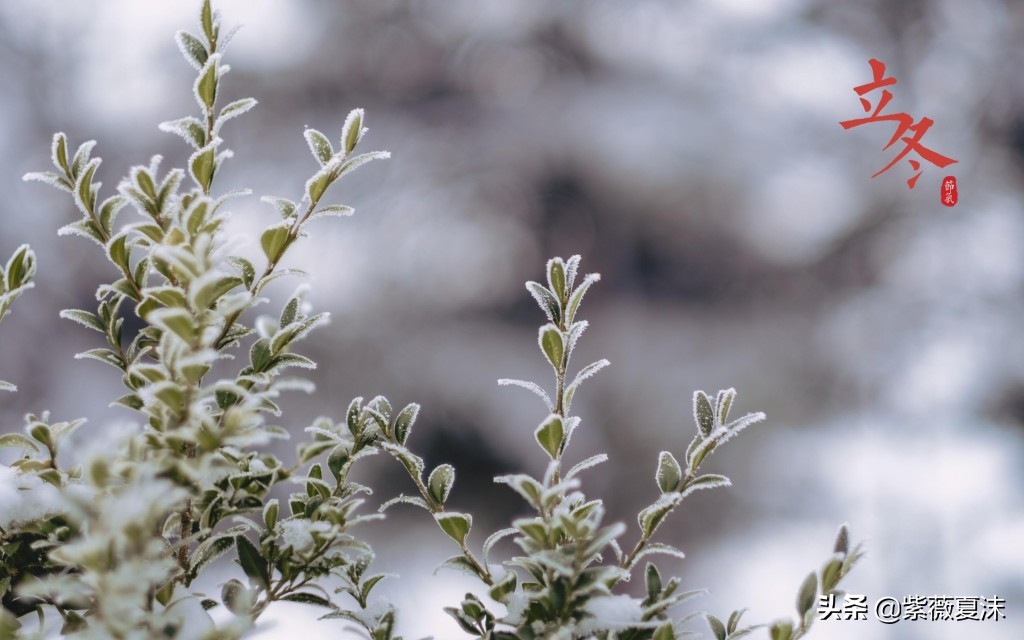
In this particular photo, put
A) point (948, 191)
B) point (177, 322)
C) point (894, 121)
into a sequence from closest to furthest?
point (177, 322) < point (894, 121) < point (948, 191)

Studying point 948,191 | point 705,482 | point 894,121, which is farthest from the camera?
point 948,191

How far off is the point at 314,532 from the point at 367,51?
2.64 meters

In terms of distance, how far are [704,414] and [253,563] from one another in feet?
0.92

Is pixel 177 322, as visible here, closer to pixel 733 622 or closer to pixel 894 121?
pixel 733 622

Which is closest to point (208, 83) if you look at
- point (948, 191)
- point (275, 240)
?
point (275, 240)

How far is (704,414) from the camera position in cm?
48

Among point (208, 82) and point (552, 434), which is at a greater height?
point (208, 82)

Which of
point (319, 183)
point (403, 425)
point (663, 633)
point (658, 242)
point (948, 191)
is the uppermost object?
point (948, 191)

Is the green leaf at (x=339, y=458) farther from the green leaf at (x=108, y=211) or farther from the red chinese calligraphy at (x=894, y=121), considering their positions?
the red chinese calligraphy at (x=894, y=121)

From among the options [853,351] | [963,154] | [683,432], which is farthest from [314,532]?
[963,154]

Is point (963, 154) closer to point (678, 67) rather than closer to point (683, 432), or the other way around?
point (678, 67)

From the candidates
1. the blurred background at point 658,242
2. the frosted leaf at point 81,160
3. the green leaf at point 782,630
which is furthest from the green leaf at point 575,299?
the blurred background at point 658,242

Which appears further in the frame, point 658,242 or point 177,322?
point 658,242

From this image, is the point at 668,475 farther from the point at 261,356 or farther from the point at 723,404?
the point at 261,356
